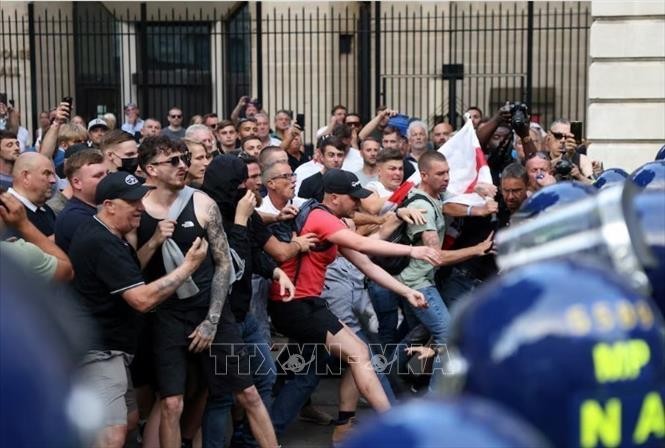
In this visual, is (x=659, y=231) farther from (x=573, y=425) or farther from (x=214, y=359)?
(x=214, y=359)

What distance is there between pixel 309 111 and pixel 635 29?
8875 millimetres

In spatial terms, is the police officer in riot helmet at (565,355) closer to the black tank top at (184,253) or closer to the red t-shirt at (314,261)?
the black tank top at (184,253)

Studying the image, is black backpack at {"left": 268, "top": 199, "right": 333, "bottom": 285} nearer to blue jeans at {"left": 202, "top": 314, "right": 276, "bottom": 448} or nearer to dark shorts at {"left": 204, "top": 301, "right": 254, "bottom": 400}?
blue jeans at {"left": 202, "top": 314, "right": 276, "bottom": 448}

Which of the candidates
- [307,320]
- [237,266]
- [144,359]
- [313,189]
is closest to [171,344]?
[144,359]

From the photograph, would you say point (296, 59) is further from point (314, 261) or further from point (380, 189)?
point (314, 261)

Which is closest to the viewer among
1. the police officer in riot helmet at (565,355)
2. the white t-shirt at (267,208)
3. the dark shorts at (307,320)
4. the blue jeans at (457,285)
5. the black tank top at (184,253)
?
the police officer in riot helmet at (565,355)

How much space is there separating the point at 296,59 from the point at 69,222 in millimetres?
15104

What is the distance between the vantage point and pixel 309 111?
21.4 metres

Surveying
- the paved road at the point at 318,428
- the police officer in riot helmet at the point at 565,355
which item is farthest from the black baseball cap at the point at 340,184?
the police officer in riot helmet at the point at 565,355

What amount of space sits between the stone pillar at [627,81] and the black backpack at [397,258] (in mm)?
5957

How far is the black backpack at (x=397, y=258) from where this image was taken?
785 cm

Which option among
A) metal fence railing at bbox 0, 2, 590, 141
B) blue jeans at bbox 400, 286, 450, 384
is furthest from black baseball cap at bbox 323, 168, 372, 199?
metal fence railing at bbox 0, 2, 590, 141

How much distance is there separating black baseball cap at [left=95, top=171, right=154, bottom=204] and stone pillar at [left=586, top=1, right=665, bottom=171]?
27.3ft

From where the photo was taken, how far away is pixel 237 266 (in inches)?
267
